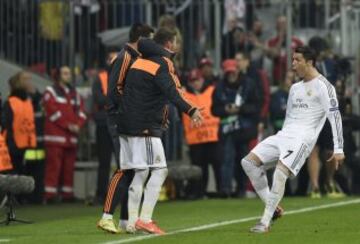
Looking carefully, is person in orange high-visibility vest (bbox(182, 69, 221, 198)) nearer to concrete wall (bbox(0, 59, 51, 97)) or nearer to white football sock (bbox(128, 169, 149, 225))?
concrete wall (bbox(0, 59, 51, 97))

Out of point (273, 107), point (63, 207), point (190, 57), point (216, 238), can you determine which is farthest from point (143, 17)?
point (216, 238)

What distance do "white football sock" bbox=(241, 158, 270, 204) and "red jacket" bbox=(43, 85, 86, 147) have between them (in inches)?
305

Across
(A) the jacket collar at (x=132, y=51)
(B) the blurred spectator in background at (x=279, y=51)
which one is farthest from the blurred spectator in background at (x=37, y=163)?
(A) the jacket collar at (x=132, y=51)

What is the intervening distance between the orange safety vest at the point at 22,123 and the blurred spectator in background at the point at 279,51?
4737 millimetres

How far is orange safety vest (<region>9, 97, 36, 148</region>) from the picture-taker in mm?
21078

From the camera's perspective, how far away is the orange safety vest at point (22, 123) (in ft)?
69.2

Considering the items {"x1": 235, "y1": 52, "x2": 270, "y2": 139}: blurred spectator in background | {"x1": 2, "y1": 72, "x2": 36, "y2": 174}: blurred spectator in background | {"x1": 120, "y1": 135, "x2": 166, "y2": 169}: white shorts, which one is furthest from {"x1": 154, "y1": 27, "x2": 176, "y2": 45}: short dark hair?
{"x1": 235, "y1": 52, "x2": 270, "y2": 139}: blurred spectator in background

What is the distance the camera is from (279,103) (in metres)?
22.7

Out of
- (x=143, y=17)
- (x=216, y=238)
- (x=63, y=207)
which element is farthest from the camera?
(x=143, y=17)

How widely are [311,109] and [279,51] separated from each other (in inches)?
375

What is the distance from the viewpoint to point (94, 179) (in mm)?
23047

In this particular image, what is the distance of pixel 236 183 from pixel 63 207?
310cm

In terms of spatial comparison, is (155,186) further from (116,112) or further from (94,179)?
(94,179)

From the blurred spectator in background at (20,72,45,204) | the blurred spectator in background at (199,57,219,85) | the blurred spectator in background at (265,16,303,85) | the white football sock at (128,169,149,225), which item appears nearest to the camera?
the white football sock at (128,169,149,225)
